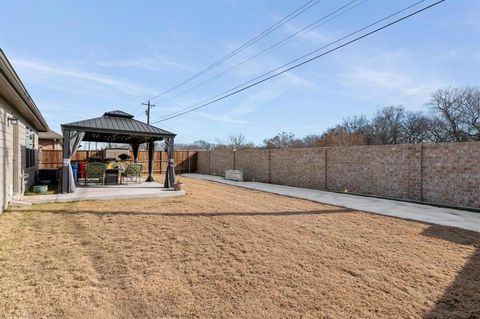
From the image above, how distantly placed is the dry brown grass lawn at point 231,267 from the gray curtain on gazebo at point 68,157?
320 centimetres

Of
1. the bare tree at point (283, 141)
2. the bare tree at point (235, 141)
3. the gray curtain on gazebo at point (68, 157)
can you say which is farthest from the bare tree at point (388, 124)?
the gray curtain on gazebo at point (68, 157)

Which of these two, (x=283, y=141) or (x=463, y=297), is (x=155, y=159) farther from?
(x=463, y=297)

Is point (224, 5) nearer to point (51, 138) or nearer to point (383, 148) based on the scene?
point (383, 148)

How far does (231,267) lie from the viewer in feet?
12.6

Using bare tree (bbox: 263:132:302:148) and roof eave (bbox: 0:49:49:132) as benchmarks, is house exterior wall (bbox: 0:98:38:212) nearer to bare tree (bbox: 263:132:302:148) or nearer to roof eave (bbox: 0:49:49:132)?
roof eave (bbox: 0:49:49:132)

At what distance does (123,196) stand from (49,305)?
707cm

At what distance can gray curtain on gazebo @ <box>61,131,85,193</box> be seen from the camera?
32.2ft

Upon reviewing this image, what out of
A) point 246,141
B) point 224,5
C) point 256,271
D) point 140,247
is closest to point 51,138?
point 224,5

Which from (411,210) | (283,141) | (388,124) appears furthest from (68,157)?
(388,124)

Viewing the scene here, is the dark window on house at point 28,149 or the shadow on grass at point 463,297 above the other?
the dark window on house at point 28,149

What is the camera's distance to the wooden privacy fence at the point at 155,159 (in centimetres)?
1856

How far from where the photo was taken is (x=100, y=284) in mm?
3232

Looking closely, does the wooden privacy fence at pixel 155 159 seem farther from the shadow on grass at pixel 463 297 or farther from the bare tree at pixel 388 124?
the bare tree at pixel 388 124

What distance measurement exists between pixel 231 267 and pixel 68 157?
8535 mm
